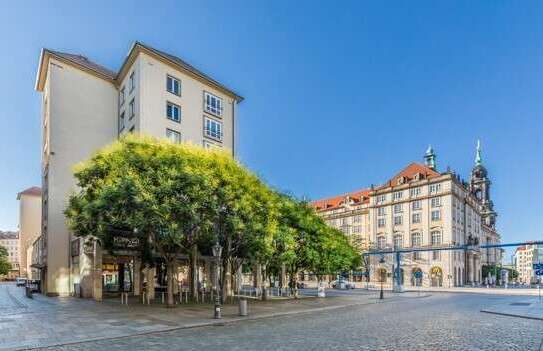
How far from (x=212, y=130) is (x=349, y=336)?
112 ft

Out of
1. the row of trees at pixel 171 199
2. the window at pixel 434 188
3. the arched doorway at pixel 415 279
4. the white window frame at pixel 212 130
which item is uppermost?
the white window frame at pixel 212 130

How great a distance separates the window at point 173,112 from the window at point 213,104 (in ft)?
13.3

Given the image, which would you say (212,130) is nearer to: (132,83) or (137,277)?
(132,83)

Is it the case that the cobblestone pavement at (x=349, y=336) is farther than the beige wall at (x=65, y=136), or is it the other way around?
the beige wall at (x=65, y=136)

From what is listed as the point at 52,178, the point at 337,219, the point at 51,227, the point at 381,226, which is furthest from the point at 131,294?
the point at 337,219

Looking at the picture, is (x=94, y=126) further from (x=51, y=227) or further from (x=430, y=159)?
(x=430, y=159)

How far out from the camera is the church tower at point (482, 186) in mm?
120438

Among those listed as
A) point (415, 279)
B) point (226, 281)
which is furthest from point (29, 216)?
point (415, 279)

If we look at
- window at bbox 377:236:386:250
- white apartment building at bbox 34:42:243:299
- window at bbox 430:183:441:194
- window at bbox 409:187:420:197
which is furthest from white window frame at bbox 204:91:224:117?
window at bbox 377:236:386:250

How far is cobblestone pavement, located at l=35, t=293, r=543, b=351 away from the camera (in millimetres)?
13898

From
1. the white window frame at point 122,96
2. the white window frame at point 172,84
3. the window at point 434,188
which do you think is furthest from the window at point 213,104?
the window at point 434,188

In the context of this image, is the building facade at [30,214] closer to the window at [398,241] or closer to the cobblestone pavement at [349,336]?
the window at [398,241]

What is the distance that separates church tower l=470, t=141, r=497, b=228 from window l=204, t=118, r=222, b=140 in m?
94.5

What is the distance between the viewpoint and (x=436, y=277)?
8462cm
